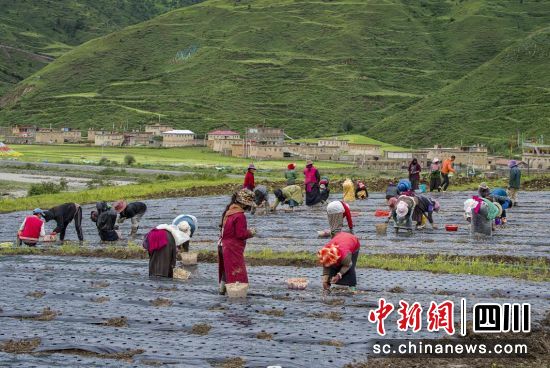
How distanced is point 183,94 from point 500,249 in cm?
10035

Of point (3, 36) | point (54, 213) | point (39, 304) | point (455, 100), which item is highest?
point (3, 36)

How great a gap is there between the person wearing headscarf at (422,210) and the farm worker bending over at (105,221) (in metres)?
6.65

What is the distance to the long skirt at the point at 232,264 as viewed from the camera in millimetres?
11031

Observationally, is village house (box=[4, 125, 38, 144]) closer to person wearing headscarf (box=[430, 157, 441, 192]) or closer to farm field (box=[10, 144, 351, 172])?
farm field (box=[10, 144, 351, 172])

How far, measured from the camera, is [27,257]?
Answer: 15234 millimetres

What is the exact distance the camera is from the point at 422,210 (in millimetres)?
17703

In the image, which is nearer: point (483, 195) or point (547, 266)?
point (547, 266)

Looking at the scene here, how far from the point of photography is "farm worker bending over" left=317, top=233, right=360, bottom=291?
10719 millimetres

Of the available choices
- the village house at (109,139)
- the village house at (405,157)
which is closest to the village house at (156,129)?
the village house at (109,139)

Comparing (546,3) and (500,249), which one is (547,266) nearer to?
(500,249)

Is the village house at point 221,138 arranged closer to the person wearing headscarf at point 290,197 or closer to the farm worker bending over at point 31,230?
the person wearing headscarf at point 290,197

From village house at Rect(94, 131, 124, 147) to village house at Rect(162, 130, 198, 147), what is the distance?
482 cm

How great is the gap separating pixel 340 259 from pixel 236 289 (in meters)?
1.52

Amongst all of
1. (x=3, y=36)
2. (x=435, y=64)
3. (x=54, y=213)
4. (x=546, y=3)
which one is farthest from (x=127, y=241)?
(x=3, y=36)
